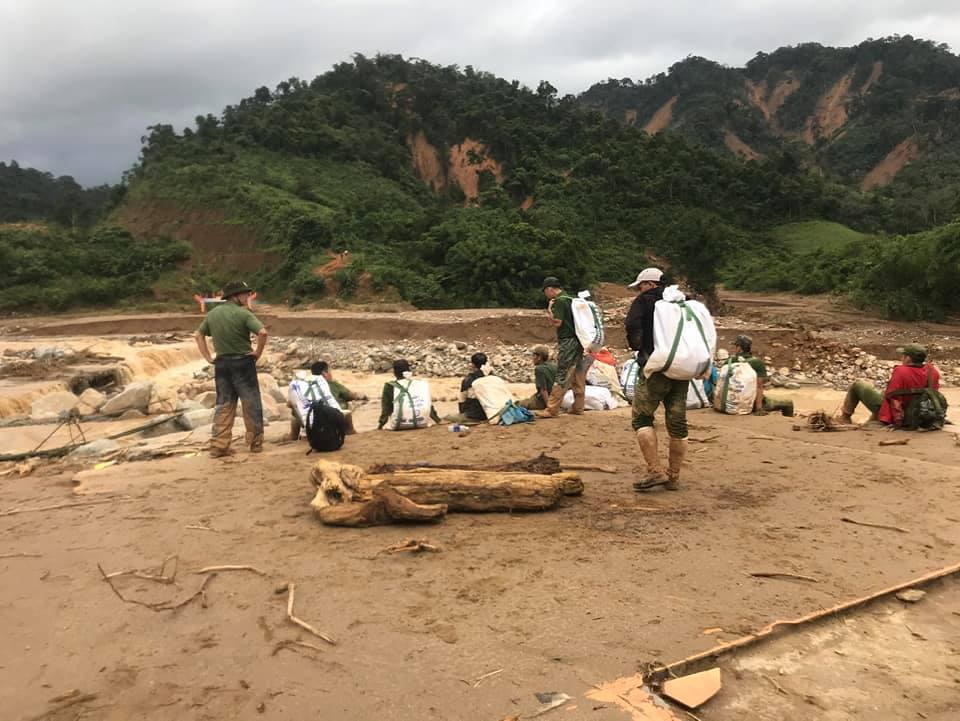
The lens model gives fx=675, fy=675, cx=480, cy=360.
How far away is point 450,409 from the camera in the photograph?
11070 mm

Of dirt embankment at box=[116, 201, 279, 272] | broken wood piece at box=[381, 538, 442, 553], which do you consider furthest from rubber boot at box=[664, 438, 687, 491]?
dirt embankment at box=[116, 201, 279, 272]

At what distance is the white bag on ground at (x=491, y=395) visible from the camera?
7.56 metres

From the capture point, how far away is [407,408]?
7.30 metres

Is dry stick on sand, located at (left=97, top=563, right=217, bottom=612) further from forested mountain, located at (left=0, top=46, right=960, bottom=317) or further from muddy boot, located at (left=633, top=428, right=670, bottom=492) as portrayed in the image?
→ forested mountain, located at (left=0, top=46, right=960, bottom=317)

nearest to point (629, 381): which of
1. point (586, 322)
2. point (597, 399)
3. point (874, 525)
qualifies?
point (597, 399)

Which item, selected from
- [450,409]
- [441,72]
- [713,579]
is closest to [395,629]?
[713,579]

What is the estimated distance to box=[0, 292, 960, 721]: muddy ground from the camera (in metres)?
2.51

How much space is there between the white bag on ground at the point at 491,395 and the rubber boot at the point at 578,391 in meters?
0.83

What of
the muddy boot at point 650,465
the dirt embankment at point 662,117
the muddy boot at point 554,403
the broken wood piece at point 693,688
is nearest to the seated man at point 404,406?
the muddy boot at point 554,403

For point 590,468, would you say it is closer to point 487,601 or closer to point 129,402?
point 487,601

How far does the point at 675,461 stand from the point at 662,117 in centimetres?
9408

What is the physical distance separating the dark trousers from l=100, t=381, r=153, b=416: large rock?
575 cm

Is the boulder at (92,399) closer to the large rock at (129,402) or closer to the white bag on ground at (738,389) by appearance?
the large rock at (129,402)

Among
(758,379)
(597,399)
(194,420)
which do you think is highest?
(758,379)
